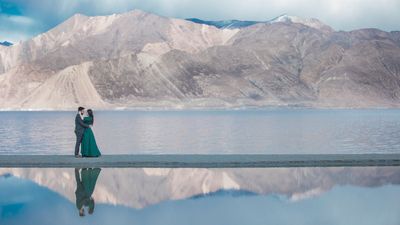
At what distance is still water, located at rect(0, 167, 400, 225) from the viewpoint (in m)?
9.62

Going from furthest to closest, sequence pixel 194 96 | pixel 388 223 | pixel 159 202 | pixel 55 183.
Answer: pixel 194 96 < pixel 55 183 < pixel 159 202 < pixel 388 223

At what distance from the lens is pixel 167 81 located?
533ft

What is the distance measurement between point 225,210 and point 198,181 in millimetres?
3261

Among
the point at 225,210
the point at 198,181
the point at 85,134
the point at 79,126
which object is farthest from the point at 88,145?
the point at 225,210

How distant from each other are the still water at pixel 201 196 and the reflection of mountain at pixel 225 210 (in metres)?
0.02

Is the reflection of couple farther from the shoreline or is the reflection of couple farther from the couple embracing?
the couple embracing

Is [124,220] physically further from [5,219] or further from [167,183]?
[167,183]

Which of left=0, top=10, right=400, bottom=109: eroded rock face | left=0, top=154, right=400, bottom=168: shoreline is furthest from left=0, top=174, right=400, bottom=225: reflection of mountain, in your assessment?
left=0, top=10, right=400, bottom=109: eroded rock face

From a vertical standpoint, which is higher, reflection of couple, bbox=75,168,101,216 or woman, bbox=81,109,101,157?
reflection of couple, bbox=75,168,101,216

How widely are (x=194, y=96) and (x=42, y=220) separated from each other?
151 meters

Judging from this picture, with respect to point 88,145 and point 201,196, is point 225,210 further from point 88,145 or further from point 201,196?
point 88,145

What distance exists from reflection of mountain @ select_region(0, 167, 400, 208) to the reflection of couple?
5.4 inches

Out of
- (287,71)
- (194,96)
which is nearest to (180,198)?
(194,96)

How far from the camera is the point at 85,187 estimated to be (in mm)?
12484
